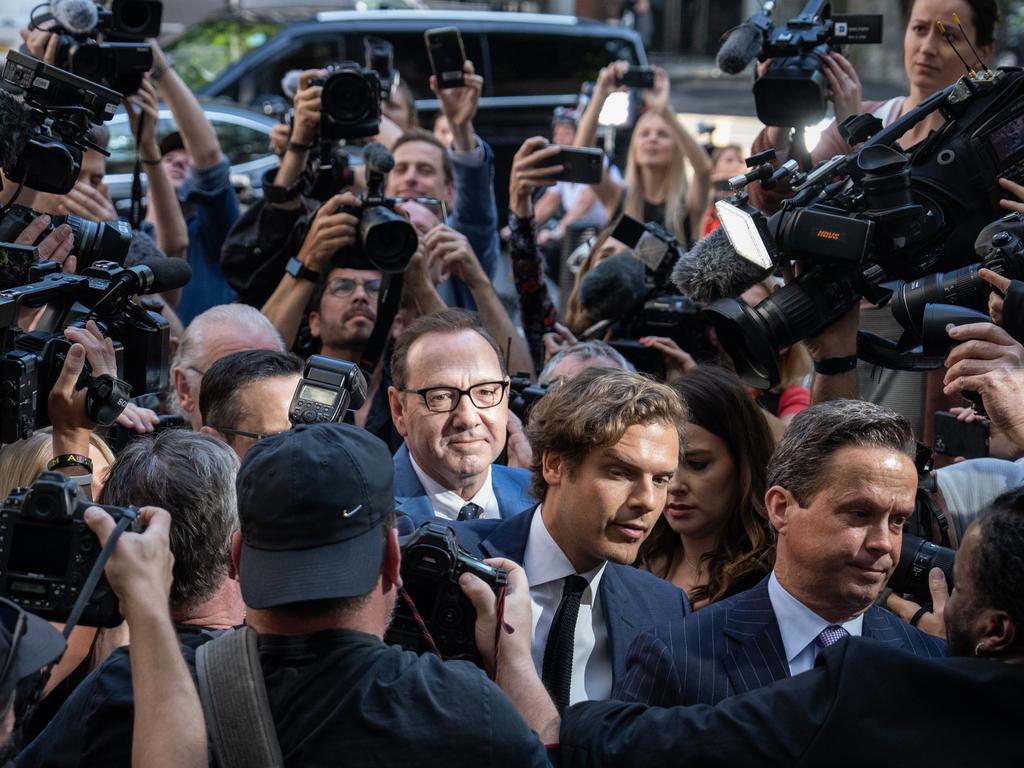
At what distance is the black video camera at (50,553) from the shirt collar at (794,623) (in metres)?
1.46

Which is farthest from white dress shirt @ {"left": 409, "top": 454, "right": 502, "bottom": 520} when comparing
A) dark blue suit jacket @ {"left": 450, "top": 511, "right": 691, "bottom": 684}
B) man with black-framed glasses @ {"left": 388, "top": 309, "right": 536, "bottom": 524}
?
dark blue suit jacket @ {"left": 450, "top": 511, "right": 691, "bottom": 684}

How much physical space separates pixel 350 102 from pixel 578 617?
8.88 ft

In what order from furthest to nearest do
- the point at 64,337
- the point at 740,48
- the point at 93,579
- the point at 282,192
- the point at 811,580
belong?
the point at 282,192, the point at 740,48, the point at 64,337, the point at 811,580, the point at 93,579

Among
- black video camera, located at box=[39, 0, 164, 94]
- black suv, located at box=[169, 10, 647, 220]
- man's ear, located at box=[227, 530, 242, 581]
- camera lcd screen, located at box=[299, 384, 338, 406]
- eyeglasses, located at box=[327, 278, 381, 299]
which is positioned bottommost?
black suv, located at box=[169, 10, 647, 220]

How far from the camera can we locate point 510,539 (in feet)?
11.3

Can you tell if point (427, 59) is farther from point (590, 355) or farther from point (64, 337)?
point (64, 337)

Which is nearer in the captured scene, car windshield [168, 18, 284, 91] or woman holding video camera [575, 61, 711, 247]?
woman holding video camera [575, 61, 711, 247]

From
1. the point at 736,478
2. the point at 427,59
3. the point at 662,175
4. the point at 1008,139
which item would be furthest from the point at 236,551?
the point at 427,59

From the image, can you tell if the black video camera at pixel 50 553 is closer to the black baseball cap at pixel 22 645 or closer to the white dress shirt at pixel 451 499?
the black baseball cap at pixel 22 645

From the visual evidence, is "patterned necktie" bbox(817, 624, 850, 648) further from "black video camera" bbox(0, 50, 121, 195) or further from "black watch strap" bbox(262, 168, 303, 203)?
"black watch strap" bbox(262, 168, 303, 203)

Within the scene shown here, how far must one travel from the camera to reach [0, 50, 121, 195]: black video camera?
376 cm

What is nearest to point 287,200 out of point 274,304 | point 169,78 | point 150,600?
point 274,304

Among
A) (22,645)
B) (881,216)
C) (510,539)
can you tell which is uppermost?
(881,216)

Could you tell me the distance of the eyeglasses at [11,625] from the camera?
7.04 feet
